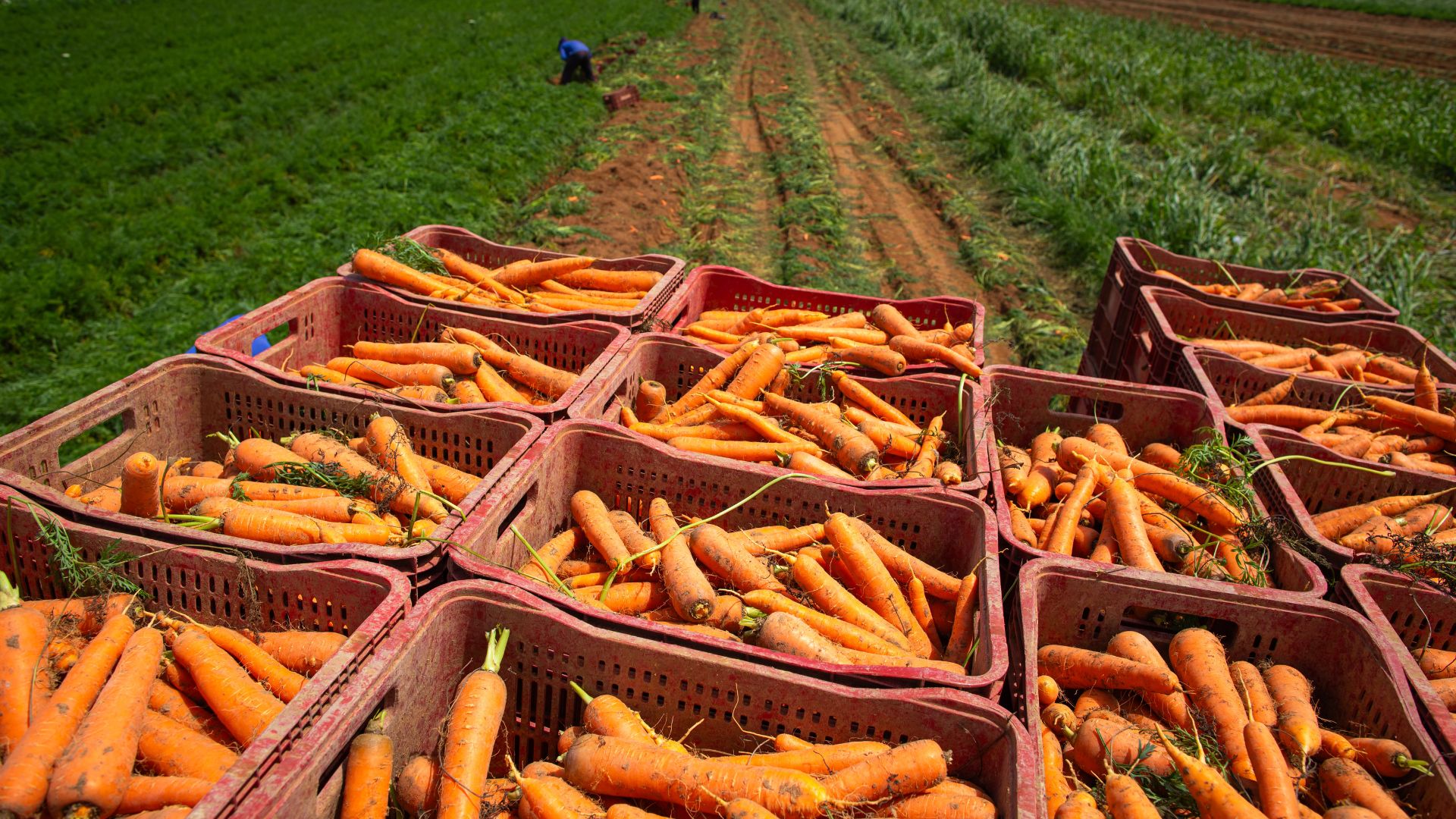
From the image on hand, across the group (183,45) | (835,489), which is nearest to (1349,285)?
(835,489)

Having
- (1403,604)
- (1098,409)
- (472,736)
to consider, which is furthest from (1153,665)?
(472,736)

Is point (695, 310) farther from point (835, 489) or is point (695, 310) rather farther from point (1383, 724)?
point (1383, 724)

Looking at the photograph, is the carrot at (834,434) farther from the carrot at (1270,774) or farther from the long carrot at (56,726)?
the long carrot at (56,726)

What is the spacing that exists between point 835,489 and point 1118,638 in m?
1.10

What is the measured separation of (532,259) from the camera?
5258 mm

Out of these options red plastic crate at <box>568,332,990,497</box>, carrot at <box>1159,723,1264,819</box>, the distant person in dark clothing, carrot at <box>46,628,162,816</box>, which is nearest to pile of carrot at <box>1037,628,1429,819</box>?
carrot at <box>1159,723,1264,819</box>

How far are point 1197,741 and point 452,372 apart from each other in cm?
339

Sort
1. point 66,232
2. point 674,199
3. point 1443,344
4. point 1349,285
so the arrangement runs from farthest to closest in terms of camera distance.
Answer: point 674,199, point 66,232, point 1443,344, point 1349,285

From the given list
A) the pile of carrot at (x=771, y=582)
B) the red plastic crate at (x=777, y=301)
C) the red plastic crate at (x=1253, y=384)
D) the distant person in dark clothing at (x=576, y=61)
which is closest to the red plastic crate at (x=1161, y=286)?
the red plastic crate at (x=1253, y=384)

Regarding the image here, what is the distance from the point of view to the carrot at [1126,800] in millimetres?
2244

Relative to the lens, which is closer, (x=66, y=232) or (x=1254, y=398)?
(x=1254, y=398)

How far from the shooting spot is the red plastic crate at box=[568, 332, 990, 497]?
355cm

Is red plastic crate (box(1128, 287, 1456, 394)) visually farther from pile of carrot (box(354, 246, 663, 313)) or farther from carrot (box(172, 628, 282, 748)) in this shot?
carrot (box(172, 628, 282, 748))

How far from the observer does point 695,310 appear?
503cm
